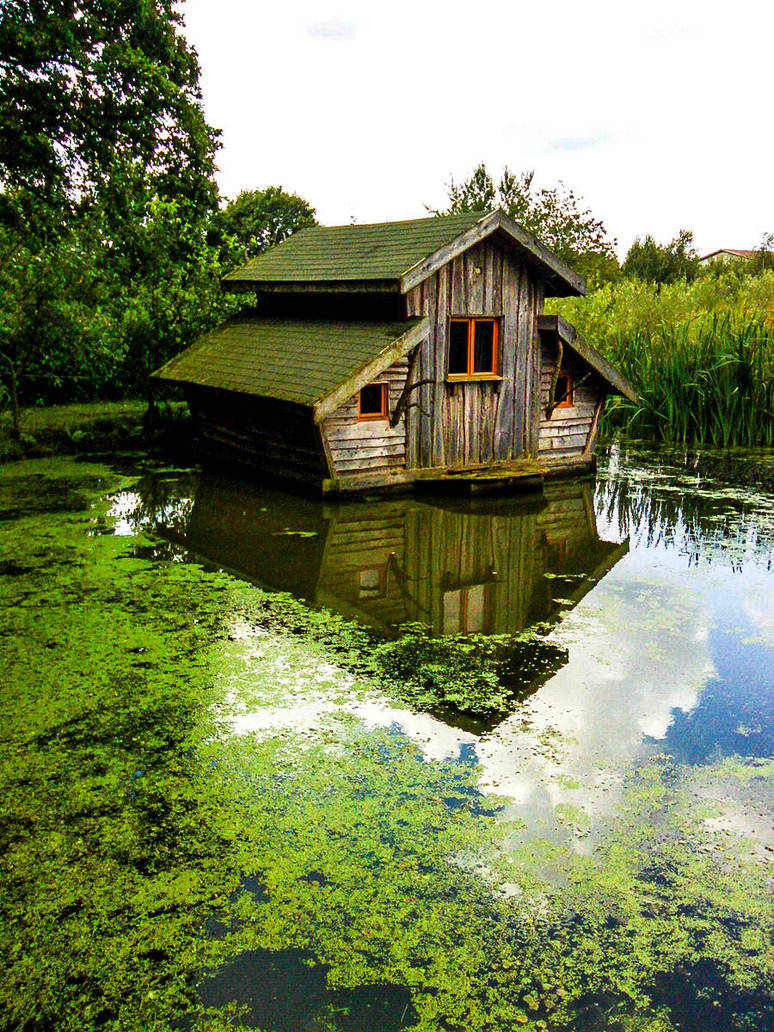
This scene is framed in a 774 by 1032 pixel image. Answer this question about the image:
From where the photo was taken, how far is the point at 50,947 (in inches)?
141

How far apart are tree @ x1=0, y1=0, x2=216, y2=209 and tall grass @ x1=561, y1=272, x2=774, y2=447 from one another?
33.6 feet

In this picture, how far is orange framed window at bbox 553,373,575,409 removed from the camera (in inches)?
550

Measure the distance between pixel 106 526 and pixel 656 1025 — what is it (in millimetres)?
8354

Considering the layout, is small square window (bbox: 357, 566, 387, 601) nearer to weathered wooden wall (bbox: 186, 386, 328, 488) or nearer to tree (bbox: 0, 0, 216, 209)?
weathered wooden wall (bbox: 186, 386, 328, 488)

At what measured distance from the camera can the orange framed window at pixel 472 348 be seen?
Result: 1299cm

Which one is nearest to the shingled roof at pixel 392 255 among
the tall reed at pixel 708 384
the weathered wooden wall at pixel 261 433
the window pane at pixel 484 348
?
the window pane at pixel 484 348

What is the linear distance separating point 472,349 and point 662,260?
3251 cm

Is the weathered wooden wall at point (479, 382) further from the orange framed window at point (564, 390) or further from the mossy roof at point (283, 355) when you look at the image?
the mossy roof at point (283, 355)

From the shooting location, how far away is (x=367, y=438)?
11.9 meters

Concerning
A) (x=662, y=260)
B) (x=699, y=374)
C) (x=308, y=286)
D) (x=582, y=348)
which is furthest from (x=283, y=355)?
(x=662, y=260)

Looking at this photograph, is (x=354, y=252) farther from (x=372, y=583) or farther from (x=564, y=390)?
(x=372, y=583)

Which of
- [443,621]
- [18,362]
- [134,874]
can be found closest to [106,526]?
[443,621]

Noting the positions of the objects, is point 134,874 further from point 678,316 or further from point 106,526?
point 678,316

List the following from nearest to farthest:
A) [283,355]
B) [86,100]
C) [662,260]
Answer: [283,355] → [86,100] → [662,260]
